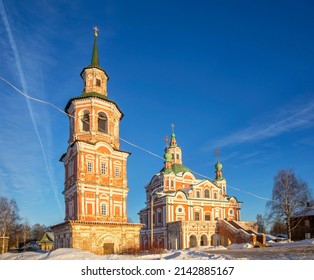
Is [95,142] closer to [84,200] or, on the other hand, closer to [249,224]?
[84,200]

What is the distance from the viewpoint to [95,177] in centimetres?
2391

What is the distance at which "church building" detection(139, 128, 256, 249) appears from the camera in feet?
112

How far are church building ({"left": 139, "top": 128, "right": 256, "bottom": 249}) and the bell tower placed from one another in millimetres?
7330

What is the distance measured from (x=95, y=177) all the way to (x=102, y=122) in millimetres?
5060

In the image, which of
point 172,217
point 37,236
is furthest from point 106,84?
point 37,236

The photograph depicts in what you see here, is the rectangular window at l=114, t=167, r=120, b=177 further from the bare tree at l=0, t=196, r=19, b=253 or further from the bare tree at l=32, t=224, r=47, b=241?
the bare tree at l=32, t=224, r=47, b=241

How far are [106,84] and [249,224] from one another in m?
24.5

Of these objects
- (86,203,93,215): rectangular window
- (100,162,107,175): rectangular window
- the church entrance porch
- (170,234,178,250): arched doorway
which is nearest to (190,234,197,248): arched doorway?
(170,234,178,250): arched doorway

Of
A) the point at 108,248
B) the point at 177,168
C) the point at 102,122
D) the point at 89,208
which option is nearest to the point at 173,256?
the point at 108,248

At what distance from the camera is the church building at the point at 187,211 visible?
34094 millimetres

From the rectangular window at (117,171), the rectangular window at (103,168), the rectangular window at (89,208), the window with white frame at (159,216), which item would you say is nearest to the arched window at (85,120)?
the rectangular window at (103,168)

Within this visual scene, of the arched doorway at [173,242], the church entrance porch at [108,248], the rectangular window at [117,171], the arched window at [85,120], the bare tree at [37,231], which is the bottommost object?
the bare tree at [37,231]

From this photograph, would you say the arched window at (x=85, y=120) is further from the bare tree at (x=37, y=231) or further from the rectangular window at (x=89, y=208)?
the bare tree at (x=37, y=231)
